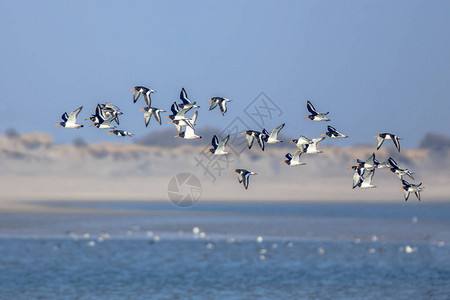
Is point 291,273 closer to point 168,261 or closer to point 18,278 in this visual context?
point 168,261

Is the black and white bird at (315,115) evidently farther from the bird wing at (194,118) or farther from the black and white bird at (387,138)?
the bird wing at (194,118)

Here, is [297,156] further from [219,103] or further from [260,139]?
[219,103]

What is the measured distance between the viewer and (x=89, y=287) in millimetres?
81688

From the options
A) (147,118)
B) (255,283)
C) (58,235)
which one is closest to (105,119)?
(147,118)

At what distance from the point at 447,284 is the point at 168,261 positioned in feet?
135

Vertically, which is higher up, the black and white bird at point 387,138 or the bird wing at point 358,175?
the black and white bird at point 387,138

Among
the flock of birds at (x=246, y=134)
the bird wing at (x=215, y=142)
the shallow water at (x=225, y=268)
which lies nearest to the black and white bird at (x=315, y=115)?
the flock of birds at (x=246, y=134)

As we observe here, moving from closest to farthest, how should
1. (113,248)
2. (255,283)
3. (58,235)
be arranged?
1. (255,283)
2. (113,248)
3. (58,235)

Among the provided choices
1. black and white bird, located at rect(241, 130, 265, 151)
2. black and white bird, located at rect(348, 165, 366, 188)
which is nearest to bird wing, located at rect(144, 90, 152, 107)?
black and white bird, located at rect(241, 130, 265, 151)

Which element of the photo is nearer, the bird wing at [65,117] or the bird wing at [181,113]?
the bird wing at [181,113]

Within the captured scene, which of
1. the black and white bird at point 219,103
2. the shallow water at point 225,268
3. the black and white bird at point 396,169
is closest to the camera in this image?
the black and white bird at point 396,169

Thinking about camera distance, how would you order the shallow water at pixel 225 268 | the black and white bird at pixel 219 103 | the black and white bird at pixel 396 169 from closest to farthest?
1. the black and white bird at pixel 396 169
2. the black and white bird at pixel 219 103
3. the shallow water at pixel 225 268

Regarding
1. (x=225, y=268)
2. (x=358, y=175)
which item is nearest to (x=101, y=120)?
(x=358, y=175)

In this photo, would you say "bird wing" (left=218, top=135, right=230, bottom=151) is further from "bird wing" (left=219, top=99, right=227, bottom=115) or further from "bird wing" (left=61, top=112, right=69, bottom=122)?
"bird wing" (left=61, top=112, right=69, bottom=122)
